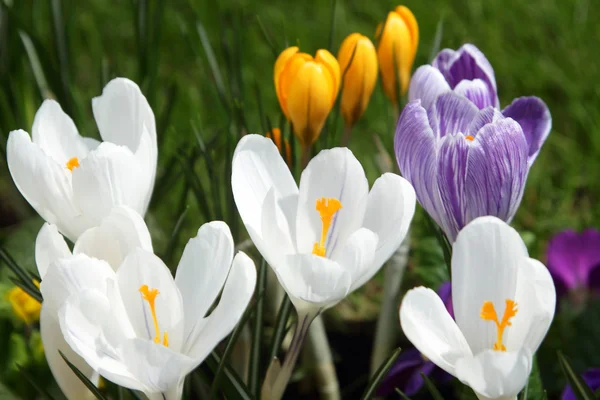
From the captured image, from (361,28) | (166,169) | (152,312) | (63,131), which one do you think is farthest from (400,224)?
(361,28)

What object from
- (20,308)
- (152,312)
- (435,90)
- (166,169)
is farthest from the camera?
→ (166,169)

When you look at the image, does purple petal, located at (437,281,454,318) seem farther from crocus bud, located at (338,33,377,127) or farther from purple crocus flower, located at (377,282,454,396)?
crocus bud, located at (338,33,377,127)

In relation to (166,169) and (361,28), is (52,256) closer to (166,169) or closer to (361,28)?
A: (166,169)

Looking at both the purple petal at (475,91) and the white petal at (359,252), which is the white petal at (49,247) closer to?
the white petal at (359,252)

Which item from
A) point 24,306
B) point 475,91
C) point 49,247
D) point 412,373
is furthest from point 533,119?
point 24,306

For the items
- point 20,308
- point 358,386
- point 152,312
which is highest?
point 152,312
